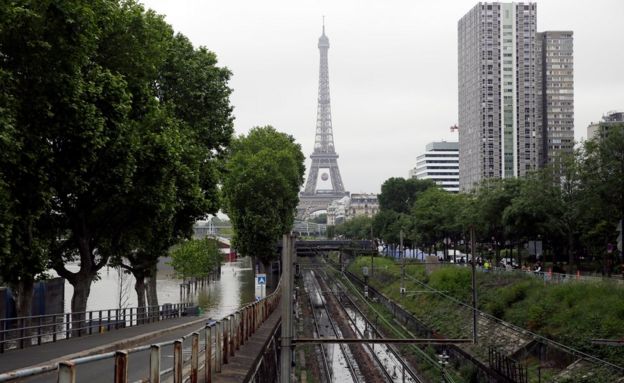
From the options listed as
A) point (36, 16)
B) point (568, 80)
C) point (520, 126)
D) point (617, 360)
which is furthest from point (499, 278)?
point (568, 80)

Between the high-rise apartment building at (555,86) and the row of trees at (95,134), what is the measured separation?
130 metres

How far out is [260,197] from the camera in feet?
198

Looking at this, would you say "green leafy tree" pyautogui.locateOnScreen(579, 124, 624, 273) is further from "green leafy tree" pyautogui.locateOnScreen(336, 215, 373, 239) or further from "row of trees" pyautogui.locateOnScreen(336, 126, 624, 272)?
"green leafy tree" pyautogui.locateOnScreen(336, 215, 373, 239)

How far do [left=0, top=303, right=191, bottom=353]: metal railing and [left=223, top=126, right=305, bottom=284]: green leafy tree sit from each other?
14.3 m

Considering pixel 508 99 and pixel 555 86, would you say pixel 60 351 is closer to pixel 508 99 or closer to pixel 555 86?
pixel 508 99

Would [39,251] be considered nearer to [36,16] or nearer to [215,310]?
[36,16]

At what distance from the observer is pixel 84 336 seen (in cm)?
2552

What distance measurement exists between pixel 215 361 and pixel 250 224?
4808 centimetres

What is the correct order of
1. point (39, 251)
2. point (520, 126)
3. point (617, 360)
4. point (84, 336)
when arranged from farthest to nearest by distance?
point (520, 126) < point (84, 336) < point (617, 360) < point (39, 251)

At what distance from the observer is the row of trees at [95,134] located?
17.3 meters

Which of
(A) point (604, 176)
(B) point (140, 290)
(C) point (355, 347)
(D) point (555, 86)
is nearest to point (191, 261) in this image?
(C) point (355, 347)

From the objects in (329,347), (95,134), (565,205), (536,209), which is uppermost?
(95,134)

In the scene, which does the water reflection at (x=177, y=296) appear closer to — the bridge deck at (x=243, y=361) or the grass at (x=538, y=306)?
the grass at (x=538, y=306)

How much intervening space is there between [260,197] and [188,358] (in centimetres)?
5015
